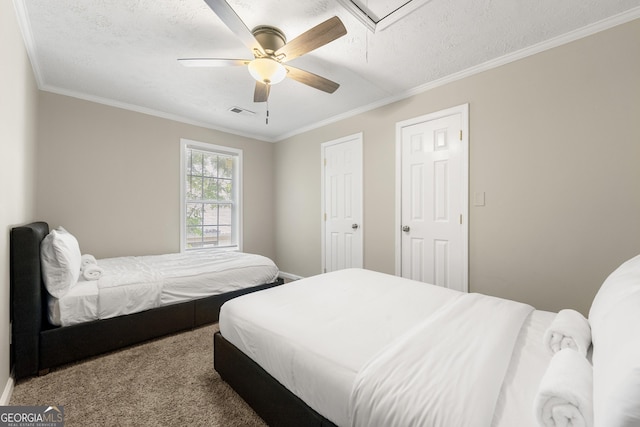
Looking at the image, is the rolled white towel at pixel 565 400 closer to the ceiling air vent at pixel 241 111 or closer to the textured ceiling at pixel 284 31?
the textured ceiling at pixel 284 31

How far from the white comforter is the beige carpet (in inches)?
35.4

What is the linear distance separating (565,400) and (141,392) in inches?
85.7

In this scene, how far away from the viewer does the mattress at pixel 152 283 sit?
201 cm

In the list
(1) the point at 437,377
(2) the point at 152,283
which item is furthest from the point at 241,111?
(1) the point at 437,377

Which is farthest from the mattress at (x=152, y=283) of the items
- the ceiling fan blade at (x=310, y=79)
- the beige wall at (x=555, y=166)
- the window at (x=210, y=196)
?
the beige wall at (x=555, y=166)

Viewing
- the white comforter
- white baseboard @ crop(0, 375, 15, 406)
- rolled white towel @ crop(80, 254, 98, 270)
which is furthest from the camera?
rolled white towel @ crop(80, 254, 98, 270)

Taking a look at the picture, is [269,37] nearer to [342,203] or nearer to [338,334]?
[338,334]

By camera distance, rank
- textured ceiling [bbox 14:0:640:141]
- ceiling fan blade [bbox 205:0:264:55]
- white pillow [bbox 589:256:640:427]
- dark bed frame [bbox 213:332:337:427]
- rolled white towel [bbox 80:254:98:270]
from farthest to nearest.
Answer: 1. rolled white towel [bbox 80:254:98:270]
2. textured ceiling [bbox 14:0:640:141]
3. ceiling fan blade [bbox 205:0:264:55]
4. dark bed frame [bbox 213:332:337:427]
5. white pillow [bbox 589:256:640:427]

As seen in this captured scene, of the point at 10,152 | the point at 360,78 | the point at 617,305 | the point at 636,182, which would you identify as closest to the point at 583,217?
the point at 636,182

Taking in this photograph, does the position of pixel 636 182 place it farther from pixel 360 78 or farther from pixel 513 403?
pixel 360 78

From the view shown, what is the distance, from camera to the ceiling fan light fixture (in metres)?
1.91

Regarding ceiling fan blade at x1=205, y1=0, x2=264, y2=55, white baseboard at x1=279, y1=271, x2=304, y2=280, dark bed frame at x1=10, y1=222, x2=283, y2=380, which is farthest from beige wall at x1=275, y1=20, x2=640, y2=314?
dark bed frame at x1=10, y1=222, x2=283, y2=380

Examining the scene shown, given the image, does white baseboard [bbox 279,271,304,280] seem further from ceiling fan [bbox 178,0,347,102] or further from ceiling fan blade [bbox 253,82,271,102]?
ceiling fan [bbox 178,0,347,102]

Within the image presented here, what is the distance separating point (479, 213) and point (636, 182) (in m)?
1.00
